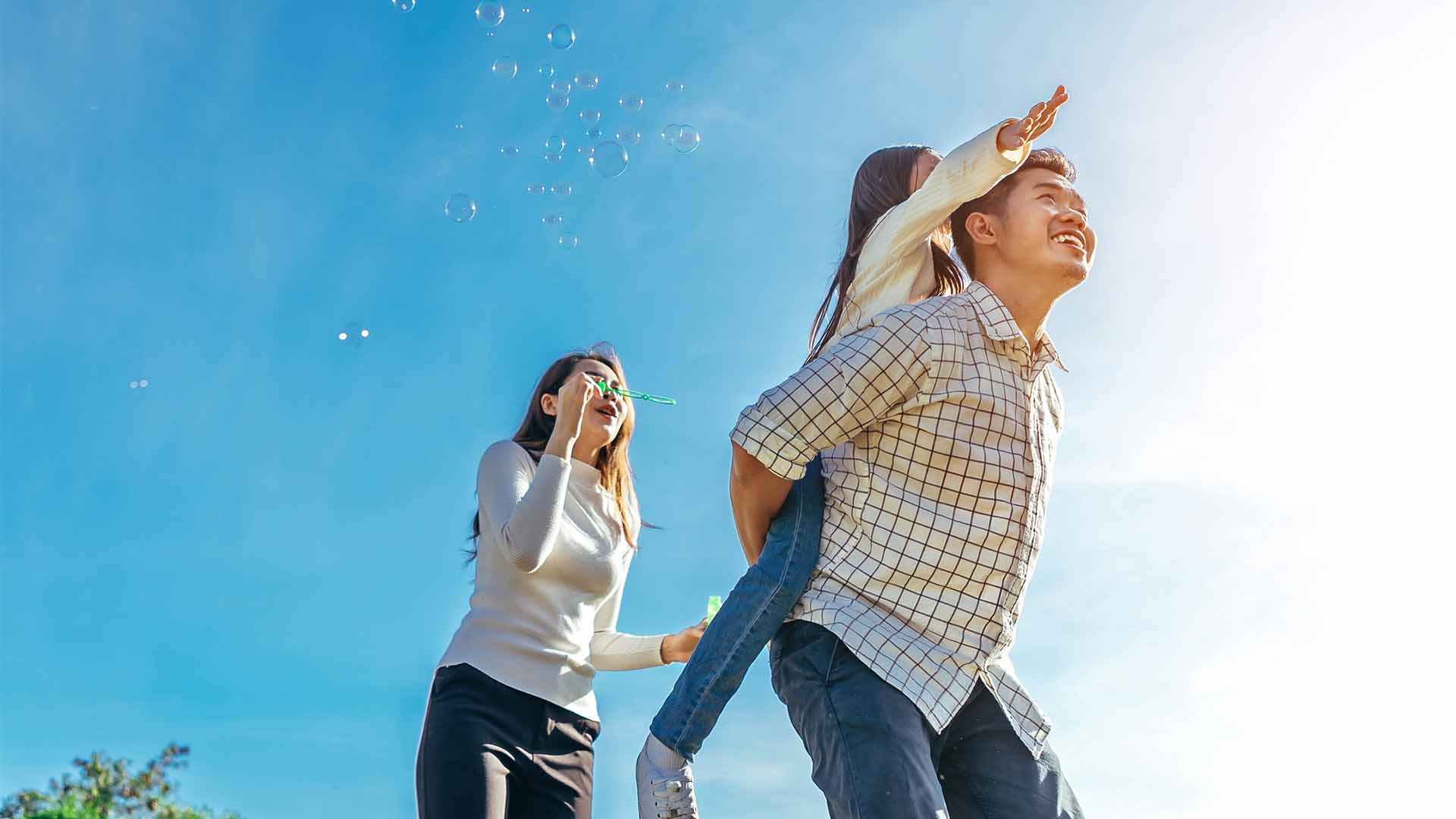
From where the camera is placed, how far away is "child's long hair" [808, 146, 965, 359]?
3.79 metres

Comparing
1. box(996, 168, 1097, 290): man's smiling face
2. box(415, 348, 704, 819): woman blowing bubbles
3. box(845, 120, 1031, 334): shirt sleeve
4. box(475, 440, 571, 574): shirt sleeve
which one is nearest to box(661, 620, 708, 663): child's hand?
box(415, 348, 704, 819): woman blowing bubbles

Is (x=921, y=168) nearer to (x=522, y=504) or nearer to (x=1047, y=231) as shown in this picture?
(x=1047, y=231)

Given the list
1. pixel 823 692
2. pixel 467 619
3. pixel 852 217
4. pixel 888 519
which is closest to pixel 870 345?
pixel 888 519

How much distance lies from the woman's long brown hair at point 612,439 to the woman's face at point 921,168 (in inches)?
50.9

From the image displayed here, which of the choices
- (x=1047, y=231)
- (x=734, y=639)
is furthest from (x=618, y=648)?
(x=1047, y=231)

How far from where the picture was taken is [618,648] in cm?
428

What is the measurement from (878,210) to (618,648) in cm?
177

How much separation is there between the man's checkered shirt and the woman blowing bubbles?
133cm

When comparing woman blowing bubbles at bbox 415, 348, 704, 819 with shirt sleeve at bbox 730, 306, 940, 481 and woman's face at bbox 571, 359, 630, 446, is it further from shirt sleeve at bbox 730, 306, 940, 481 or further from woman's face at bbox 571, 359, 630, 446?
shirt sleeve at bbox 730, 306, 940, 481

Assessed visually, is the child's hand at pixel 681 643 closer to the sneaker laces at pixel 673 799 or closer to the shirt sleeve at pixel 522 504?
the shirt sleeve at pixel 522 504

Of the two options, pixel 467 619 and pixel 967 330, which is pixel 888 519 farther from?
pixel 467 619

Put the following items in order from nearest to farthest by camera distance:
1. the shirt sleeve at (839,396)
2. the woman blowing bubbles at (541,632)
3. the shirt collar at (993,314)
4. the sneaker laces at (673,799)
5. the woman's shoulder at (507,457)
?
the sneaker laces at (673,799)
the shirt sleeve at (839,396)
the shirt collar at (993,314)
the woman blowing bubbles at (541,632)
the woman's shoulder at (507,457)

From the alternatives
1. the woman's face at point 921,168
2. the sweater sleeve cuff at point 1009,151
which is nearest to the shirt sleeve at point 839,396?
the sweater sleeve cuff at point 1009,151

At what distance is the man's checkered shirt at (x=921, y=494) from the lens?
265 cm
